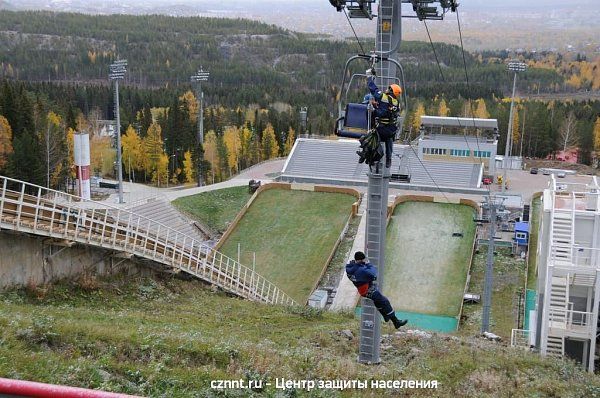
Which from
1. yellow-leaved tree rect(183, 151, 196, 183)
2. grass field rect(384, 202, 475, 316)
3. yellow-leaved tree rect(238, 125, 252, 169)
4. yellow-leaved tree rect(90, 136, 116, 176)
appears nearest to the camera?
Answer: grass field rect(384, 202, 475, 316)

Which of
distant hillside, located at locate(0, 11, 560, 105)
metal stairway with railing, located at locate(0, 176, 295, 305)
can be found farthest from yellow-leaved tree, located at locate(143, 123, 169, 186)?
distant hillside, located at locate(0, 11, 560, 105)

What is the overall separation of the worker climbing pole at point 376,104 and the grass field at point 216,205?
3000 cm

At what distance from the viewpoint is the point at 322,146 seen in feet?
181

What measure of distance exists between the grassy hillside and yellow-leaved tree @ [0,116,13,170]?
33107 millimetres

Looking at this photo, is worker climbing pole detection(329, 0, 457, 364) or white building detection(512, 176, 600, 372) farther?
white building detection(512, 176, 600, 372)

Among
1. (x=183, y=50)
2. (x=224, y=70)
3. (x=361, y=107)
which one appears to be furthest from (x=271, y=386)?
(x=183, y=50)

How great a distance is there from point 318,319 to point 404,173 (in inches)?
353

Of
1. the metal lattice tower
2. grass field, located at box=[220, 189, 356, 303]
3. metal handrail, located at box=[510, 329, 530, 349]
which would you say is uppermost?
the metal lattice tower

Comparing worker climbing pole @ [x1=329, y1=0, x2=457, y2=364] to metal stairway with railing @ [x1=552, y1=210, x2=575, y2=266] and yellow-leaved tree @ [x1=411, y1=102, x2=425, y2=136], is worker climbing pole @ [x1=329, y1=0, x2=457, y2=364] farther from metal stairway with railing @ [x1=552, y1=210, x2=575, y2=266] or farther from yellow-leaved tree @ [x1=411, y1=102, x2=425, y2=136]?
yellow-leaved tree @ [x1=411, y1=102, x2=425, y2=136]

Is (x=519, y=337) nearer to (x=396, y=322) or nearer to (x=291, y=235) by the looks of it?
(x=396, y=322)

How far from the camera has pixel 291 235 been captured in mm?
39469

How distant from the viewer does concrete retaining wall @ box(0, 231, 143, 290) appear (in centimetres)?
1650

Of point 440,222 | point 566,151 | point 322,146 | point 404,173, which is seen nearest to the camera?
point 404,173

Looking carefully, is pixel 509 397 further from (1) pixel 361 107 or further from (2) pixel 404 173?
(1) pixel 361 107
